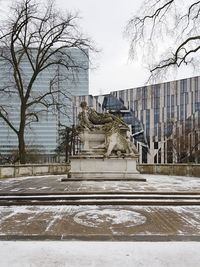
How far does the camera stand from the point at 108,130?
790 inches

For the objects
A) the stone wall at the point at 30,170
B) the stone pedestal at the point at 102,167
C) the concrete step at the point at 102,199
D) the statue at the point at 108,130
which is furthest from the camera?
the stone wall at the point at 30,170

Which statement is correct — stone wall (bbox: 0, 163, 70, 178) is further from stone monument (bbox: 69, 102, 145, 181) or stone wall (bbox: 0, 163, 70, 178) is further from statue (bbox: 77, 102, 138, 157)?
statue (bbox: 77, 102, 138, 157)

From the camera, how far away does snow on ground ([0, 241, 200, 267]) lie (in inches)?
217

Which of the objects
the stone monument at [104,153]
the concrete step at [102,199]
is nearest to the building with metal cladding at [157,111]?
the stone monument at [104,153]

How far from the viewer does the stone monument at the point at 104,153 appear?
19.6m

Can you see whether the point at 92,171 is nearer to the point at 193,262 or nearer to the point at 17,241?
the point at 17,241

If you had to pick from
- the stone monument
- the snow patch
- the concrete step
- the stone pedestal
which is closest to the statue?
the stone monument

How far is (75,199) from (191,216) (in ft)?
12.3

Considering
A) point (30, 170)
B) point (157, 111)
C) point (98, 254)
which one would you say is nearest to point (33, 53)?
point (30, 170)

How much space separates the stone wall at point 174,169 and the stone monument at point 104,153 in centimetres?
539

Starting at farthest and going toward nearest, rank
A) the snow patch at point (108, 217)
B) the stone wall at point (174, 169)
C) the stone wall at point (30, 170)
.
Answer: the stone wall at point (174, 169)
the stone wall at point (30, 170)
the snow patch at point (108, 217)

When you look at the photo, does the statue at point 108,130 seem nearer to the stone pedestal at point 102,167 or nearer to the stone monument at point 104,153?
the stone monument at point 104,153

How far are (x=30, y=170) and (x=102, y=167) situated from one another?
22.4ft

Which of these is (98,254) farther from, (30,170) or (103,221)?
(30,170)
